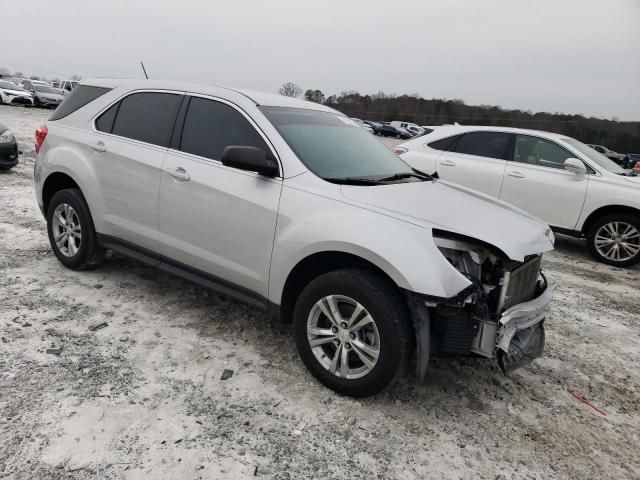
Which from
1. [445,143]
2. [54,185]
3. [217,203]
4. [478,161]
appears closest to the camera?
[217,203]

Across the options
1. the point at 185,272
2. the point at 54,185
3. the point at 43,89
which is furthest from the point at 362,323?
the point at 43,89

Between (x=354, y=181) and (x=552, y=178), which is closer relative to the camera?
(x=354, y=181)

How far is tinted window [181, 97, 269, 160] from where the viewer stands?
3537 mm

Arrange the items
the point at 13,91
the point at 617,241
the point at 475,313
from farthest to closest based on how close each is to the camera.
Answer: the point at 13,91 < the point at 617,241 < the point at 475,313

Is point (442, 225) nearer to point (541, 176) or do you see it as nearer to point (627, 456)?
point (627, 456)

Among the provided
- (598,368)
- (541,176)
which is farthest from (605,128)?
(598,368)

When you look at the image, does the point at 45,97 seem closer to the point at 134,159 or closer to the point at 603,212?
the point at 134,159

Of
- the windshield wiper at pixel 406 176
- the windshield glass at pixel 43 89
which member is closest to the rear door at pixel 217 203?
the windshield wiper at pixel 406 176

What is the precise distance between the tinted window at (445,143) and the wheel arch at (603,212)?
228cm

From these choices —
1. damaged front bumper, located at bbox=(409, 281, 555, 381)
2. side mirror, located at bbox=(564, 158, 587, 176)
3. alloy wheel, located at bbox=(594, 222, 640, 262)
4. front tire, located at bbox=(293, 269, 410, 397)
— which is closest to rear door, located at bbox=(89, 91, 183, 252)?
front tire, located at bbox=(293, 269, 410, 397)

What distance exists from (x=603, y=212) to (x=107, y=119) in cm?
633

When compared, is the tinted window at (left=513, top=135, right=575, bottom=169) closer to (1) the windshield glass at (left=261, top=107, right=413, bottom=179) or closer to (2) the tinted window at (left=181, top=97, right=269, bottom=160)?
(1) the windshield glass at (left=261, top=107, right=413, bottom=179)

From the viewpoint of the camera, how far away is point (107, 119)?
171 inches

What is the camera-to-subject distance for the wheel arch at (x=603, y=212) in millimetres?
6622
